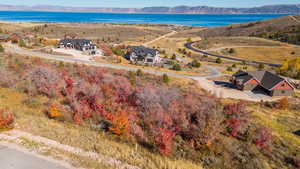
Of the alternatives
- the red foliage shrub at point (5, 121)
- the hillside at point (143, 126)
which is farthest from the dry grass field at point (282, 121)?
the red foliage shrub at point (5, 121)

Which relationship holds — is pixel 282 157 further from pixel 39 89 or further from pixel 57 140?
pixel 39 89

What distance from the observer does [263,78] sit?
4534cm

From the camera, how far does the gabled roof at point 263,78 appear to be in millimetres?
41938

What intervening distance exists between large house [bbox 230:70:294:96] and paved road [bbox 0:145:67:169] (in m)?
42.4

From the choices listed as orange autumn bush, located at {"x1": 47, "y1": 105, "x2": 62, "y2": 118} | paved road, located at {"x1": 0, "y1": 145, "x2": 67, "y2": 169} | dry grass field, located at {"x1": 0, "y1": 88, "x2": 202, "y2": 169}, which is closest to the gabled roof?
dry grass field, located at {"x1": 0, "y1": 88, "x2": 202, "y2": 169}

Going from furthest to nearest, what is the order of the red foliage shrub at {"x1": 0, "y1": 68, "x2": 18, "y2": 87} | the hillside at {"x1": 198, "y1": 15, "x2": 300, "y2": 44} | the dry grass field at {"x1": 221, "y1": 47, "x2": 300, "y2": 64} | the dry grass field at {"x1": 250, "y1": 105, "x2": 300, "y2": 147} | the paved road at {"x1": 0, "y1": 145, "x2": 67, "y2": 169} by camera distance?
the hillside at {"x1": 198, "y1": 15, "x2": 300, "y2": 44}, the dry grass field at {"x1": 221, "y1": 47, "x2": 300, "y2": 64}, the red foliage shrub at {"x1": 0, "y1": 68, "x2": 18, "y2": 87}, the dry grass field at {"x1": 250, "y1": 105, "x2": 300, "y2": 147}, the paved road at {"x1": 0, "y1": 145, "x2": 67, "y2": 169}

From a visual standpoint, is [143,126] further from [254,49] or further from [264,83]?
[254,49]

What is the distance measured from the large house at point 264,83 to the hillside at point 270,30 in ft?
283

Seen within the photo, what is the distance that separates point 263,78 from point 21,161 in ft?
160

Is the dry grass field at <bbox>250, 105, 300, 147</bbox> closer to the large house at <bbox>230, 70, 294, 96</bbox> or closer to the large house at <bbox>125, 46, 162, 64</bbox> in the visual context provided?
the large house at <bbox>230, 70, 294, 96</bbox>

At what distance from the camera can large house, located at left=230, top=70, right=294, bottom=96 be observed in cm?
4109

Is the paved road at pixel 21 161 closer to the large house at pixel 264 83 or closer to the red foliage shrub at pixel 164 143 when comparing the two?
the red foliage shrub at pixel 164 143

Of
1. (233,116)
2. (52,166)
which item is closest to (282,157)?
(233,116)

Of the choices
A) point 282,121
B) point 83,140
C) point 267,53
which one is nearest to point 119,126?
point 83,140
